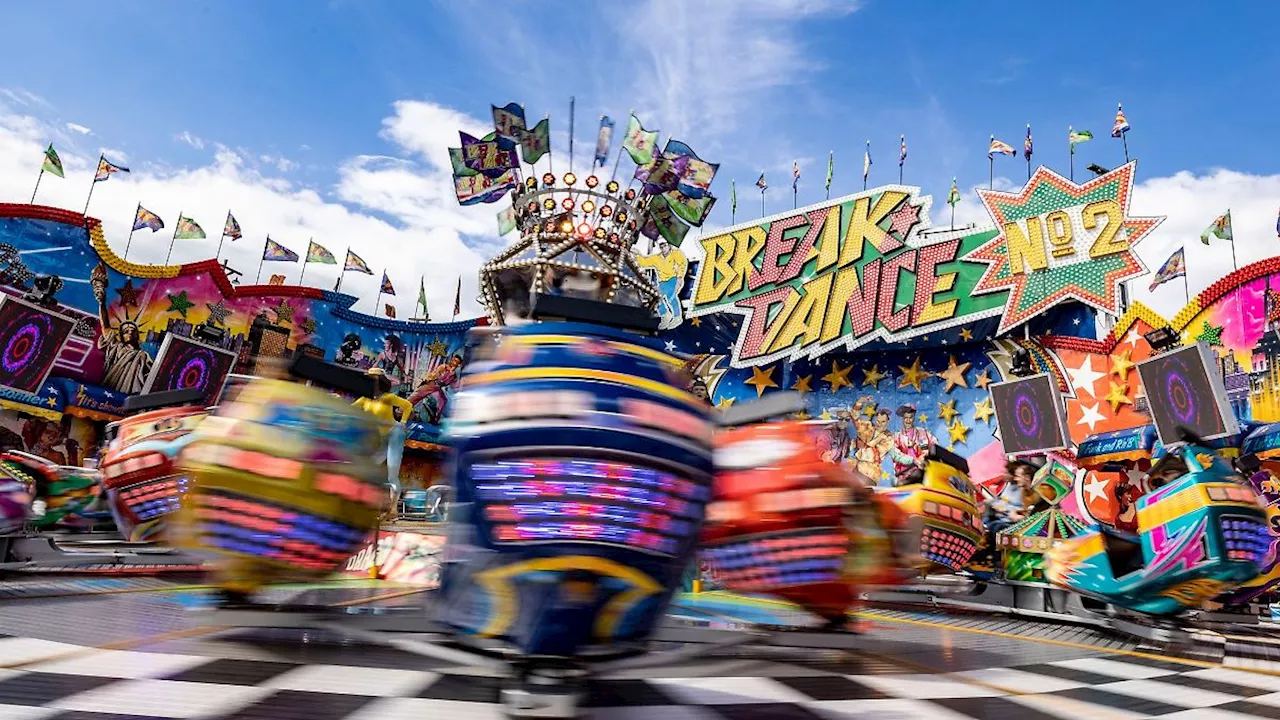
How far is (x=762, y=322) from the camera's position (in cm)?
2188

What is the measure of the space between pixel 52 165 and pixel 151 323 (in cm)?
586

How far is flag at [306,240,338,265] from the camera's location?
29.9m

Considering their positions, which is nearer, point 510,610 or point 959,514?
point 510,610

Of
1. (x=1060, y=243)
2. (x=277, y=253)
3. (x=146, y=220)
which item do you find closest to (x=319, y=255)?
(x=277, y=253)

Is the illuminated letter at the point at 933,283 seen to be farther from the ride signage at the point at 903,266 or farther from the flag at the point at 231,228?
the flag at the point at 231,228

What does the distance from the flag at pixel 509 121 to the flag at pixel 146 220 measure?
2558cm

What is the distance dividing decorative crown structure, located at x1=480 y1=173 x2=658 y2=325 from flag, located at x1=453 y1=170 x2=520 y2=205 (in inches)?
6.8

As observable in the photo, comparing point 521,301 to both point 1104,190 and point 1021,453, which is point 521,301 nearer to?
point 1021,453

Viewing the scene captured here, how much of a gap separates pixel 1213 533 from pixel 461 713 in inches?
216

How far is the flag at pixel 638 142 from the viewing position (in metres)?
7.43

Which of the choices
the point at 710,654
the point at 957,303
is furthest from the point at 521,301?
the point at 957,303

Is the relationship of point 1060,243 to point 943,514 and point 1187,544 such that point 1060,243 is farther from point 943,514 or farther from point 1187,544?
point 1187,544

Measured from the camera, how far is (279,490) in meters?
3.28

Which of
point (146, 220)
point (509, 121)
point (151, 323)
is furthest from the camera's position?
point (146, 220)
